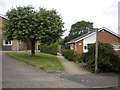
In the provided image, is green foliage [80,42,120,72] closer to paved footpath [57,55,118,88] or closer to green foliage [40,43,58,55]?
paved footpath [57,55,118,88]

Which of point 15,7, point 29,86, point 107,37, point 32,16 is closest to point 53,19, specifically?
point 32,16

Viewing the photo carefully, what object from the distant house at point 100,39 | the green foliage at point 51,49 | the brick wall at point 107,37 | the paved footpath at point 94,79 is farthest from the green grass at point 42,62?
the green foliage at point 51,49

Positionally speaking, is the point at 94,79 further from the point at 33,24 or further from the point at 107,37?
the point at 107,37

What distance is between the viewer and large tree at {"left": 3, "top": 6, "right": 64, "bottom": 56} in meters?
10.3

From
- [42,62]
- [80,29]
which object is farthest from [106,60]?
[80,29]

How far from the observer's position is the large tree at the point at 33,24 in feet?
33.8

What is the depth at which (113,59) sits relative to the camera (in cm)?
803

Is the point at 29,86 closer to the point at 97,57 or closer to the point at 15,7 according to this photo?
the point at 97,57

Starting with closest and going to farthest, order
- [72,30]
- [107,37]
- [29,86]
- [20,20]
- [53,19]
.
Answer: [29,86]
[20,20]
[53,19]
[107,37]
[72,30]

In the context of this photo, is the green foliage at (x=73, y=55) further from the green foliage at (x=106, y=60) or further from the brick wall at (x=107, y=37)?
the brick wall at (x=107, y=37)

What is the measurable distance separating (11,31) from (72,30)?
120 feet

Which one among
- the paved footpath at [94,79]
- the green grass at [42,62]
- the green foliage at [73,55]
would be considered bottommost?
the paved footpath at [94,79]

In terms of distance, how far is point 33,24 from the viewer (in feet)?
34.4

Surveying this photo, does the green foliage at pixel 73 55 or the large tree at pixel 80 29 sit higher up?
the large tree at pixel 80 29
